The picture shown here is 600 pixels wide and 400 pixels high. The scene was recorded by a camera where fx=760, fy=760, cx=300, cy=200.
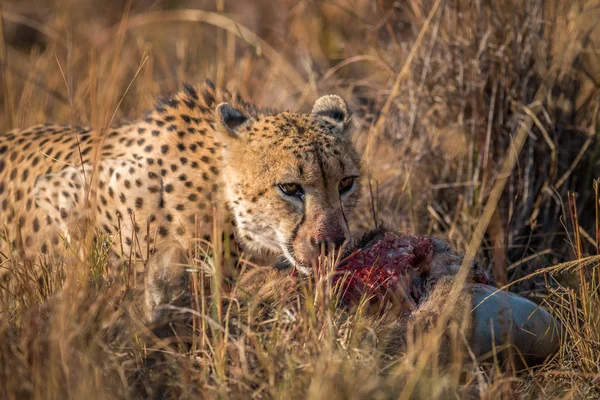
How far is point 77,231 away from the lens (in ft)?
9.32

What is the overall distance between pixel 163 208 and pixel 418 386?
50.3 inches

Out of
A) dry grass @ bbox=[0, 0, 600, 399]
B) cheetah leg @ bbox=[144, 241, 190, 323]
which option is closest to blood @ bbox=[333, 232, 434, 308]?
dry grass @ bbox=[0, 0, 600, 399]

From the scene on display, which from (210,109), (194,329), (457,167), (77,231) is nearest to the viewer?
(194,329)

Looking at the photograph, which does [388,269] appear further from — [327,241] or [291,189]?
[291,189]

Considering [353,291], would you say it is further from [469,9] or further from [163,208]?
[469,9]

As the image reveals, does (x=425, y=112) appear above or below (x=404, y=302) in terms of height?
above

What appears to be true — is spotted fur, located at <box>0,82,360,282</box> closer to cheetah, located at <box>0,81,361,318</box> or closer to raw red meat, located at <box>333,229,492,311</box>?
cheetah, located at <box>0,81,361,318</box>

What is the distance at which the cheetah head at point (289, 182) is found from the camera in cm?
274

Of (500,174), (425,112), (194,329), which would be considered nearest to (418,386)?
(194,329)

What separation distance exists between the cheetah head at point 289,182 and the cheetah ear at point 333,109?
15 cm

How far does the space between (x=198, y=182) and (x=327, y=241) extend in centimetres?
60

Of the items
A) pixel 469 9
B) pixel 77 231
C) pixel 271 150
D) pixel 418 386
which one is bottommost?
pixel 418 386

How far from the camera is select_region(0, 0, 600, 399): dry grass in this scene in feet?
7.17

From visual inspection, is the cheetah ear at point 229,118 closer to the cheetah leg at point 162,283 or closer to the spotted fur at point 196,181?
the spotted fur at point 196,181
